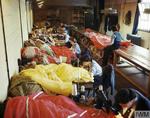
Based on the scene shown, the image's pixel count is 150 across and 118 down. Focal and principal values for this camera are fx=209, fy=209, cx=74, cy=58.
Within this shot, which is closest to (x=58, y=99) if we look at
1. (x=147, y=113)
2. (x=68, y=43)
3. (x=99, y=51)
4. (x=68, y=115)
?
(x=68, y=115)

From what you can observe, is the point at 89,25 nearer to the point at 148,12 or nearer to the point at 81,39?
the point at 81,39

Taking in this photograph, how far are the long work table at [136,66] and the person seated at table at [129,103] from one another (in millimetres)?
1349

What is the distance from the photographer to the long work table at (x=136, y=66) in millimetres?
3377

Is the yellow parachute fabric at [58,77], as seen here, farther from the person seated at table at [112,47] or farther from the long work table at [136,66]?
the person seated at table at [112,47]

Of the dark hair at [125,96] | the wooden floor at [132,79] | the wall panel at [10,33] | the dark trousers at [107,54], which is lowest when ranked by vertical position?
the wooden floor at [132,79]

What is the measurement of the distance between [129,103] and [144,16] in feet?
18.7

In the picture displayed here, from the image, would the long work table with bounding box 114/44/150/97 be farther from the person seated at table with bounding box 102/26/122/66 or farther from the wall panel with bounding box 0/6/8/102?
the wall panel with bounding box 0/6/8/102

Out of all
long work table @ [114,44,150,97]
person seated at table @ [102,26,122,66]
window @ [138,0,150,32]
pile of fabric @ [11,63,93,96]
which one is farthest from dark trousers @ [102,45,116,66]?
window @ [138,0,150,32]

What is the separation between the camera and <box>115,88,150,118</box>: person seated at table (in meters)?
1.83

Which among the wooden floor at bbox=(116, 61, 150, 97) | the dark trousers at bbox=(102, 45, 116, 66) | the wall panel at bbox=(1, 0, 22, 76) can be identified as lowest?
the wooden floor at bbox=(116, 61, 150, 97)

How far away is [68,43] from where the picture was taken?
5.65 metres

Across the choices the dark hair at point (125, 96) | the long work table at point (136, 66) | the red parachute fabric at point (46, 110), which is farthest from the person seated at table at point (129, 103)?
the long work table at point (136, 66)

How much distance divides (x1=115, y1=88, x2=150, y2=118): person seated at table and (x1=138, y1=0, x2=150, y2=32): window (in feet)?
16.4

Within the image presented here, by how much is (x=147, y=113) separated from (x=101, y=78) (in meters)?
1.00
